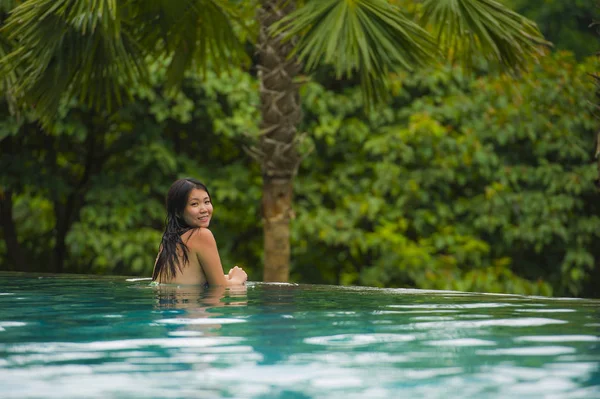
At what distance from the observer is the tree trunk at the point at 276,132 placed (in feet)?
31.3

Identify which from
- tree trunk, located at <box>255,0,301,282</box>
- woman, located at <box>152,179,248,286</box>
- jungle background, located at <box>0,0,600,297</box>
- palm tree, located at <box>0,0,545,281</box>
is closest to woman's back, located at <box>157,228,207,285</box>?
woman, located at <box>152,179,248,286</box>

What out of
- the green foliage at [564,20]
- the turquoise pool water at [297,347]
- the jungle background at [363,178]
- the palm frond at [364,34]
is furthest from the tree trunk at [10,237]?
the green foliage at [564,20]

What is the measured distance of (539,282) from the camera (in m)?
12.2

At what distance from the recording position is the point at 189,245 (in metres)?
6.55

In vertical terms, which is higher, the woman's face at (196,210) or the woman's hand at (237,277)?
the woman's face at (196,210)

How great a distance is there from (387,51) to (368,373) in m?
4.56

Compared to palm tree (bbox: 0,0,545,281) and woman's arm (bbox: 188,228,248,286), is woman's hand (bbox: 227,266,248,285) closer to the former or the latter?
woman's arm (bbox: 188,228,248,286)

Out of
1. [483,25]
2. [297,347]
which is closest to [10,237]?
[483,25]

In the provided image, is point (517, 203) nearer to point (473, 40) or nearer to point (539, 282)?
point (539, 282)

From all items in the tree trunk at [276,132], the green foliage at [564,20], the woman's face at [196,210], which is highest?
the green foliage at [564,20]

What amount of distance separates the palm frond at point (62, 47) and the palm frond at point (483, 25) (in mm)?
2579

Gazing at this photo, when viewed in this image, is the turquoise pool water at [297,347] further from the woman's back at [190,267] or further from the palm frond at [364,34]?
the palm frond at [364,34]

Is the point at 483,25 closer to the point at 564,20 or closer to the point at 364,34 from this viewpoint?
the point at 364,34

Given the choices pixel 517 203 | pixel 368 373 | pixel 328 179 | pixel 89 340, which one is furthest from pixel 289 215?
pixel 368 373
